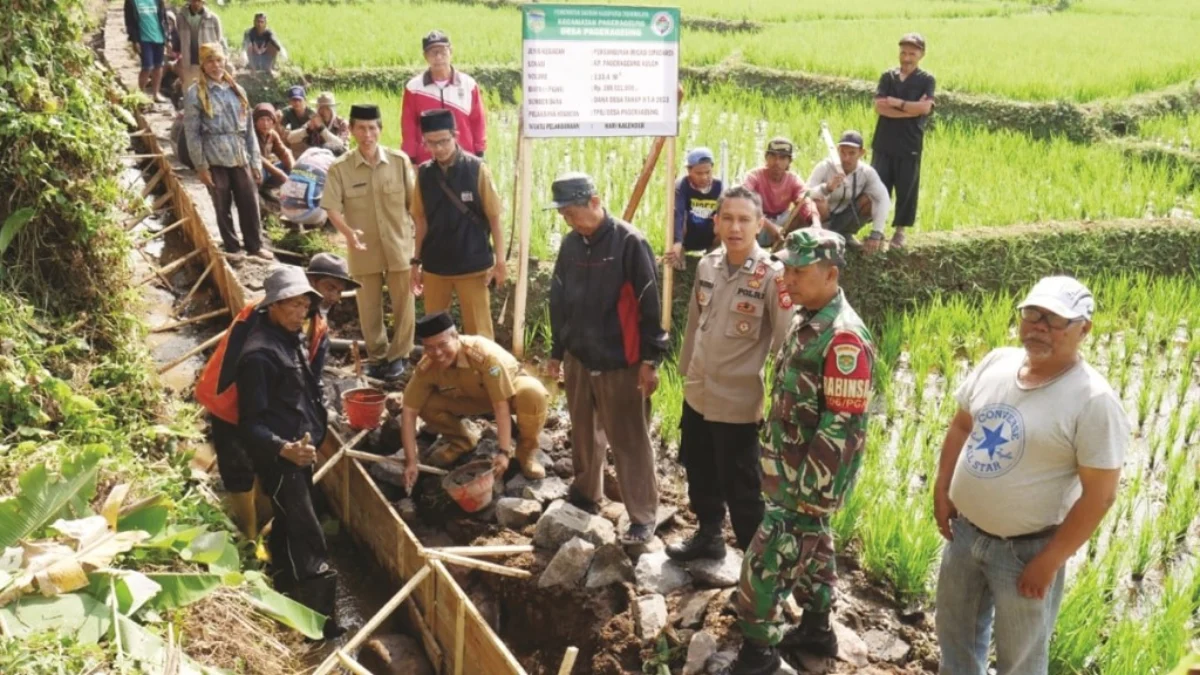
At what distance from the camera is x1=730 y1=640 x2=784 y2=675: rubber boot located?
323 cm

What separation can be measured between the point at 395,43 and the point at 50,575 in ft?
43.1

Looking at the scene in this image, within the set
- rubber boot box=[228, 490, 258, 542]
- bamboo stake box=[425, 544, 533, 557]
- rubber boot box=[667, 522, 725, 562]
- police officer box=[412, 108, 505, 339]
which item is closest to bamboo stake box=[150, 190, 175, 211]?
police officer box=[412, 108, 505, 339]

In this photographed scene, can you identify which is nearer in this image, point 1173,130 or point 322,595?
point 322,595

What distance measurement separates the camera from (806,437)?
10.0 ft

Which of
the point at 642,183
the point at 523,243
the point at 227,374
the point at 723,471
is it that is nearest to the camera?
the point at 227,374

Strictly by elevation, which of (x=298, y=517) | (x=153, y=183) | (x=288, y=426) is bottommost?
(x=298, y=517)

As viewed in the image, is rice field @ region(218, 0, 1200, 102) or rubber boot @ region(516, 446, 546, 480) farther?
rice field @ region(218, 0, 1200, 102)

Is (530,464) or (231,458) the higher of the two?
(231,458)

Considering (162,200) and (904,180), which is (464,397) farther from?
(162,200)

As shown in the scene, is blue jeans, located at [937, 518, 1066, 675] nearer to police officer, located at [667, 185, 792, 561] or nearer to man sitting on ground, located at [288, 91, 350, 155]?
police officer, located at [667, 185, 792, 561]

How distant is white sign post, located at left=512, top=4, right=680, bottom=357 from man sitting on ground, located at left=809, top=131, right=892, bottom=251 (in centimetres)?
128

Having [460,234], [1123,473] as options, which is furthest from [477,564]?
[1123,473]

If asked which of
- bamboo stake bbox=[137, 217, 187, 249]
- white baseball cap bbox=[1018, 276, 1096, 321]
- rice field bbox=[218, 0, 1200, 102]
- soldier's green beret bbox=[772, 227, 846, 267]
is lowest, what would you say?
bamboo stake bbox=[137, 217, 187, 249]

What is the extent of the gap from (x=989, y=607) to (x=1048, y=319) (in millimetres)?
989
